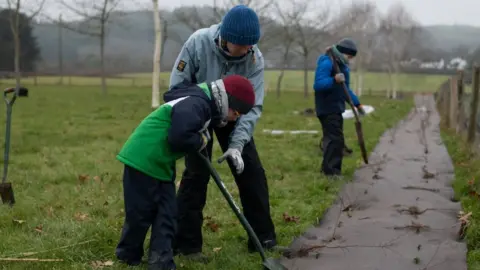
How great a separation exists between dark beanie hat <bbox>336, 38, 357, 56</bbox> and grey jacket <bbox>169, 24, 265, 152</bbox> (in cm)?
→ 343

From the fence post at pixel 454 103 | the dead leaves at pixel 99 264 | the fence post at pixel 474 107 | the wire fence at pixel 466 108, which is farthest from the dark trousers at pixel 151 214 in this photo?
the fence post at pixel 454 103

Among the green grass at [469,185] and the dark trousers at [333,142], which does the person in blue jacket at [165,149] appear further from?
the dark trousers at [333,142]

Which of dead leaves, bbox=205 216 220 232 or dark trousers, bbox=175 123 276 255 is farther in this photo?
dead leaves, bbox=205 216 220 232

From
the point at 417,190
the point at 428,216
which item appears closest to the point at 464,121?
the point at 417,190

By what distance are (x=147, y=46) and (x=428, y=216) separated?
302 feet

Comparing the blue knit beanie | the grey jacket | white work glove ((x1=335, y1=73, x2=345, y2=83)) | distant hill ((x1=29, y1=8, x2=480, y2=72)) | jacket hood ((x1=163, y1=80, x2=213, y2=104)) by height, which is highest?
the blue knit beanie

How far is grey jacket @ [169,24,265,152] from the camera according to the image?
4.05 m

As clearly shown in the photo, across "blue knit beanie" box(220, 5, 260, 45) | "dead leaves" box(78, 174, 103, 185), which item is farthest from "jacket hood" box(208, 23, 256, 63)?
"dead leaves" box(78, 174, 103, 185)

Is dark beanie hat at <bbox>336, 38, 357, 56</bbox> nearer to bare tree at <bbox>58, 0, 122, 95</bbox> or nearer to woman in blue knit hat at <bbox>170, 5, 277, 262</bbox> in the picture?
woman in blue knit hat at <bbox>170, 5, 277, 262</bbox>

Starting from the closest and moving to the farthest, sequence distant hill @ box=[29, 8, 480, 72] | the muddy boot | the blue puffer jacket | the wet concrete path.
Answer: the muddy boot
the wet concrete path
the blue puffer jacket
distant hill @ box=[29, 8, 480, 72]

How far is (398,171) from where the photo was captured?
8.16 metres

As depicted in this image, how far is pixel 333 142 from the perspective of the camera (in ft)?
24.1

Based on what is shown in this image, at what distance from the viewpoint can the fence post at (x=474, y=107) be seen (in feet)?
29.5

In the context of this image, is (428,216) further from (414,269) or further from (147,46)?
(147,46)
